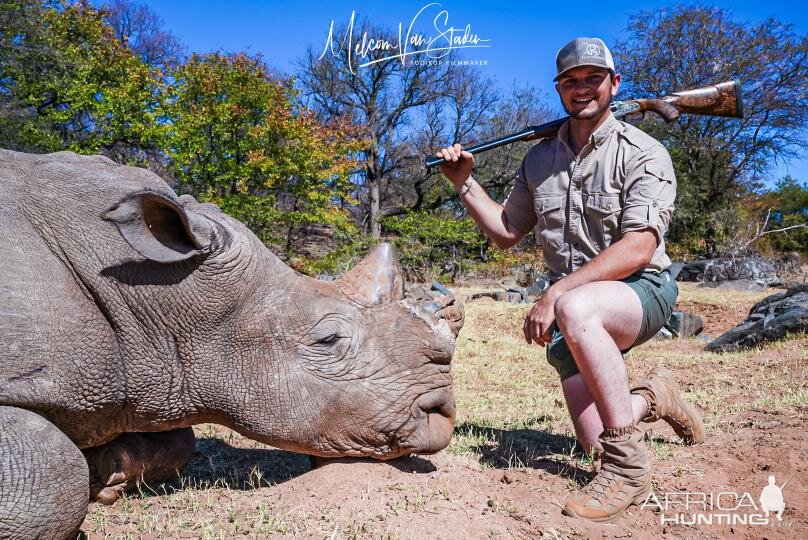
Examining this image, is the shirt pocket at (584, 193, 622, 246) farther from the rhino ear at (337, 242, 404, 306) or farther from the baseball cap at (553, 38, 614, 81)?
the rhino ear at (337, 242, 404, 306)

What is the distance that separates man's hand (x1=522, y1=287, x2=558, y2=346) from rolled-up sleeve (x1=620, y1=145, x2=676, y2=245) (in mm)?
587

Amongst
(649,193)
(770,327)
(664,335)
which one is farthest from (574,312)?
(664,335)

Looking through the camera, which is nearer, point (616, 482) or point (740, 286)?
point (616, 482)

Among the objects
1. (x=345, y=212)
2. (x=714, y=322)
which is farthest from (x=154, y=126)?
(x=714, y=322)

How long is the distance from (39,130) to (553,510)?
17.9 meters

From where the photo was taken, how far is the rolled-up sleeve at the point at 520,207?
4.53m

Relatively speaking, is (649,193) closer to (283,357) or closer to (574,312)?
(574,312)

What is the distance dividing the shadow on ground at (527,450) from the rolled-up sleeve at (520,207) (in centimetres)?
148

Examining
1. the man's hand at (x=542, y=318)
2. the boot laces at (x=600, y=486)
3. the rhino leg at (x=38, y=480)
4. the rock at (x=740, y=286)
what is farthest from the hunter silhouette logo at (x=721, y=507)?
the rock at (x=740, y=286)

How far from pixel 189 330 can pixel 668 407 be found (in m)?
2.88

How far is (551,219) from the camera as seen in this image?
412 centimetres

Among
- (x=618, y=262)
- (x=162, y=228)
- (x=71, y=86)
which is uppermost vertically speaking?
(x=71, y=86)

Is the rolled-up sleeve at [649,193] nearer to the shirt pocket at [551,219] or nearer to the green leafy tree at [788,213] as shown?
the shirt pocket at [551,219]

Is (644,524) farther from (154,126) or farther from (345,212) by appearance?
(345,212)
